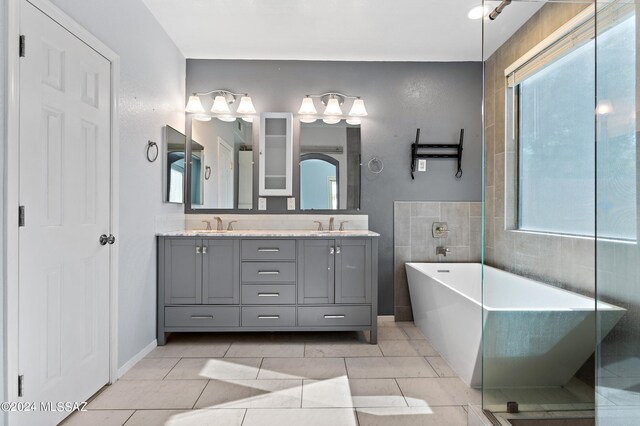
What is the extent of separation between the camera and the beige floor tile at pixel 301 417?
1.74 m

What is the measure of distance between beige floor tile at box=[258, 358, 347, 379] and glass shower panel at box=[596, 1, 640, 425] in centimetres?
148

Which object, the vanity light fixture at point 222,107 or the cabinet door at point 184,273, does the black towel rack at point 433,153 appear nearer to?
the vanity light fixture at point 222,107

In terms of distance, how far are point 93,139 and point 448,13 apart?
2.66 m

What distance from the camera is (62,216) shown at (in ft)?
5.57

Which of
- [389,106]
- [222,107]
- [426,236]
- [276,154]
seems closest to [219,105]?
[222,107]

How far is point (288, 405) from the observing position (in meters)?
1.90

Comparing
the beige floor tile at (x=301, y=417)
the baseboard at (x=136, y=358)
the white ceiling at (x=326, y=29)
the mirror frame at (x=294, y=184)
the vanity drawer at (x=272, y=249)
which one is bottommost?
the beige floor tile at (x=301, y=417)

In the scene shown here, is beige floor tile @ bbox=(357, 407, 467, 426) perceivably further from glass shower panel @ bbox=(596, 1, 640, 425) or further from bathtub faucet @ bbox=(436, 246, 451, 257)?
bathtub faucet @ bbox=(436, 246, 451, 257)

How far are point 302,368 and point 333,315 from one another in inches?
22.3

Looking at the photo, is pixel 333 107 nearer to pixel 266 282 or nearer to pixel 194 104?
pixel 194 104

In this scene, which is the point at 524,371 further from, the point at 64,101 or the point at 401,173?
the point at 64,101

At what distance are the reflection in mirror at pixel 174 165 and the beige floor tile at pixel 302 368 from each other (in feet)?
5.27

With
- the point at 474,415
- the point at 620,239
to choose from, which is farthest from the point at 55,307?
the point at 620,239

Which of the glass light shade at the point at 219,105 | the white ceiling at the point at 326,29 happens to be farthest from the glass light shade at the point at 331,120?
the glass light shade at the point at 219,105
